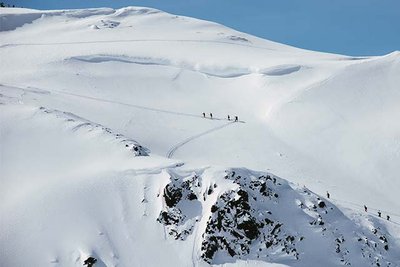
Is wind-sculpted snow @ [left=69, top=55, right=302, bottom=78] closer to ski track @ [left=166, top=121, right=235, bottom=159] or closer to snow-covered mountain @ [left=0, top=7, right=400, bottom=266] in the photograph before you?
snow-covered mountain @ [left=0, top=7, right=400, bottom=266]

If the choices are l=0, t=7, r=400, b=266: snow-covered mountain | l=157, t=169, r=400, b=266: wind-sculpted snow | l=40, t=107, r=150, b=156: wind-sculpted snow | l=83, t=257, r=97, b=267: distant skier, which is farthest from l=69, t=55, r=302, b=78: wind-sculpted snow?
l=83, t=257, r=97, b=267: distant skier

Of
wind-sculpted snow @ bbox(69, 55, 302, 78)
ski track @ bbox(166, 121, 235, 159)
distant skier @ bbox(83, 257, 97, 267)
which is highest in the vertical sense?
wind-sculpted snow @ bbox(69, 55, 302, 78)

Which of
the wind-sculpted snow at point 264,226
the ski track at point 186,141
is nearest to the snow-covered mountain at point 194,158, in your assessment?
the wind-sculpted snow at point 264,226

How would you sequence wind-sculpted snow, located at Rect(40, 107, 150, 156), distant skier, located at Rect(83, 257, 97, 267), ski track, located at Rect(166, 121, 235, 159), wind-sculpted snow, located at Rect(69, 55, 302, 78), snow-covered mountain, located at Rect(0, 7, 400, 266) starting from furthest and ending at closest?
wind-sculpted snow, located at Rect(69, 55, 302, 78) < ski track, located at Rect(166, 121, 235, 159) < wind-sculpted snow, located at Rect(40, 107, 150, 156) < snow-covered mountain, located at Rect(0, 7, 400, 266) < distant skier, located at Rect(83, 257, 97, 267)

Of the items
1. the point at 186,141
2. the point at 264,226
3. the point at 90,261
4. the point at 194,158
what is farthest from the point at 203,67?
the point at 90,261

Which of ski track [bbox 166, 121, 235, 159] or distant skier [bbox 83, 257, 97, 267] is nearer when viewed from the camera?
distant skier [bbox 83, 257, 97, 267]

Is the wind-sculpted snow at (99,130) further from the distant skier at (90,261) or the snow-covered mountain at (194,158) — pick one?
the distant skier at (90,261)

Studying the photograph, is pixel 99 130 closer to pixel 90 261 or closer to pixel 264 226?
pixel 90 261
